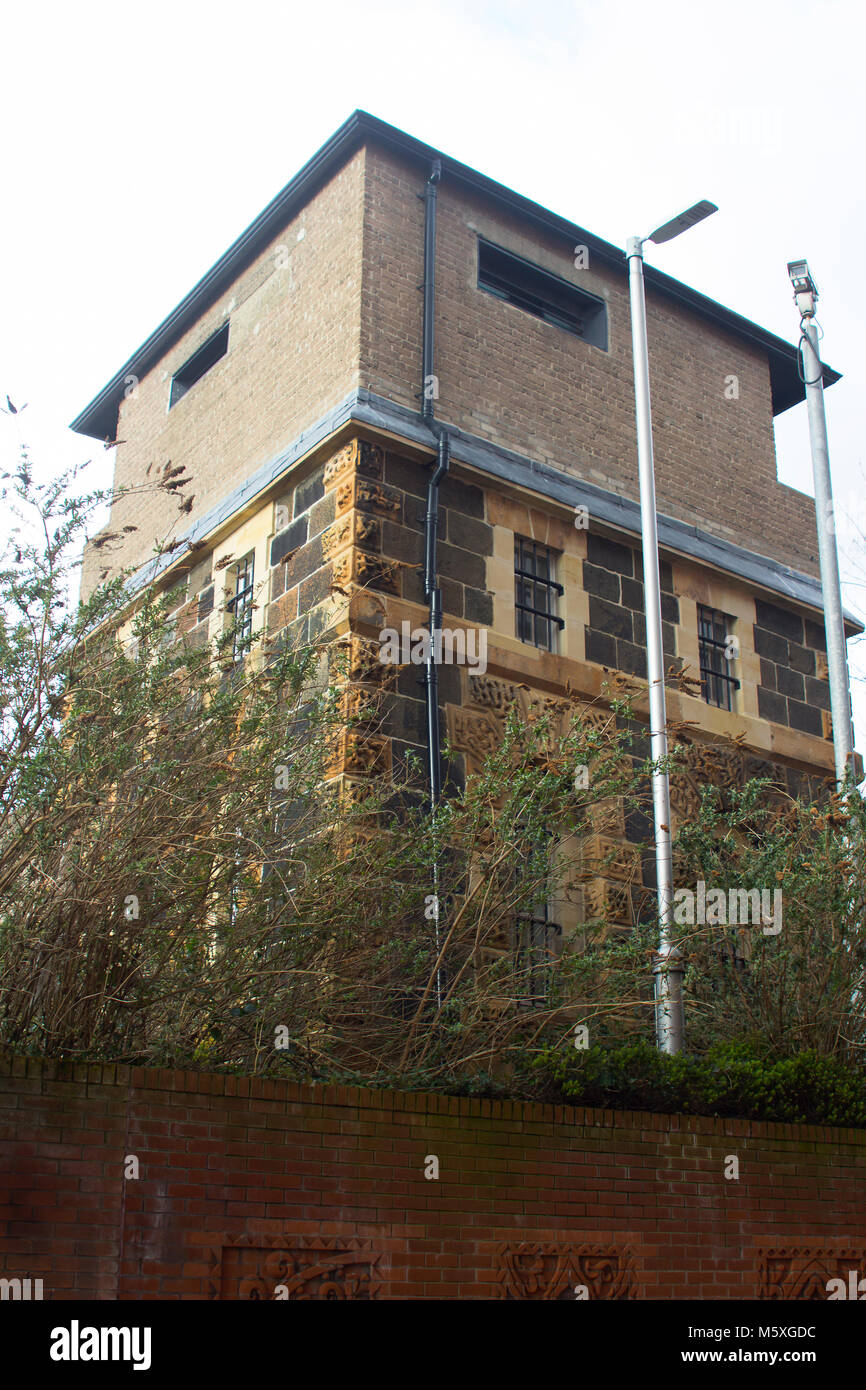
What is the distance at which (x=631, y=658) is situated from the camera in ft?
54.3

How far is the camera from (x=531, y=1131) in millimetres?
8875

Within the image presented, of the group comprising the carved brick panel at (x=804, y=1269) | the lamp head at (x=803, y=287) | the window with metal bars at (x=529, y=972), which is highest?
the lamp head at (x=803, y=287)

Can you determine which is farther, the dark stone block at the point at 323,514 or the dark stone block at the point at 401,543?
the dark stone block at the point at 323,514

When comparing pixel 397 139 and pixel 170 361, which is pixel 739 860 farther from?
pixel 170 361

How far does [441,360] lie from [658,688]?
5365mm

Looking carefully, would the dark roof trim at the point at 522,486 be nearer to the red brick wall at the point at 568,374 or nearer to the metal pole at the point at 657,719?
the red brick wall at the point at 568,374

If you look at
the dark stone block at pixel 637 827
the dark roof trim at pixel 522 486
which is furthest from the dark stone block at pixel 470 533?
the dark stone block at pixel 637 827

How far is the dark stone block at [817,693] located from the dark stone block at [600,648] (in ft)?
12.0

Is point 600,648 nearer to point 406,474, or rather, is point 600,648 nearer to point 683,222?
point 406,474

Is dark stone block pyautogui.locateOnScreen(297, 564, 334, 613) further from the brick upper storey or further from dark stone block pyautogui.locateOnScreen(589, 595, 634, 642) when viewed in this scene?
dark stone block pyautogui.locateOnScreen(589, 595, 634, 642)

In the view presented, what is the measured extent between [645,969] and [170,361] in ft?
42.9

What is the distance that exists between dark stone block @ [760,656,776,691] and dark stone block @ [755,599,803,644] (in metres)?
0.53

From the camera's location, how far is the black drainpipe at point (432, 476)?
45.3ft

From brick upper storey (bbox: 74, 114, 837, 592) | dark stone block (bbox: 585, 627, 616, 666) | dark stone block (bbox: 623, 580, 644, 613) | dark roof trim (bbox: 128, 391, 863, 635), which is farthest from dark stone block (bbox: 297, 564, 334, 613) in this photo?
dark stone block (bbox: 623, 580, 644, 613)
